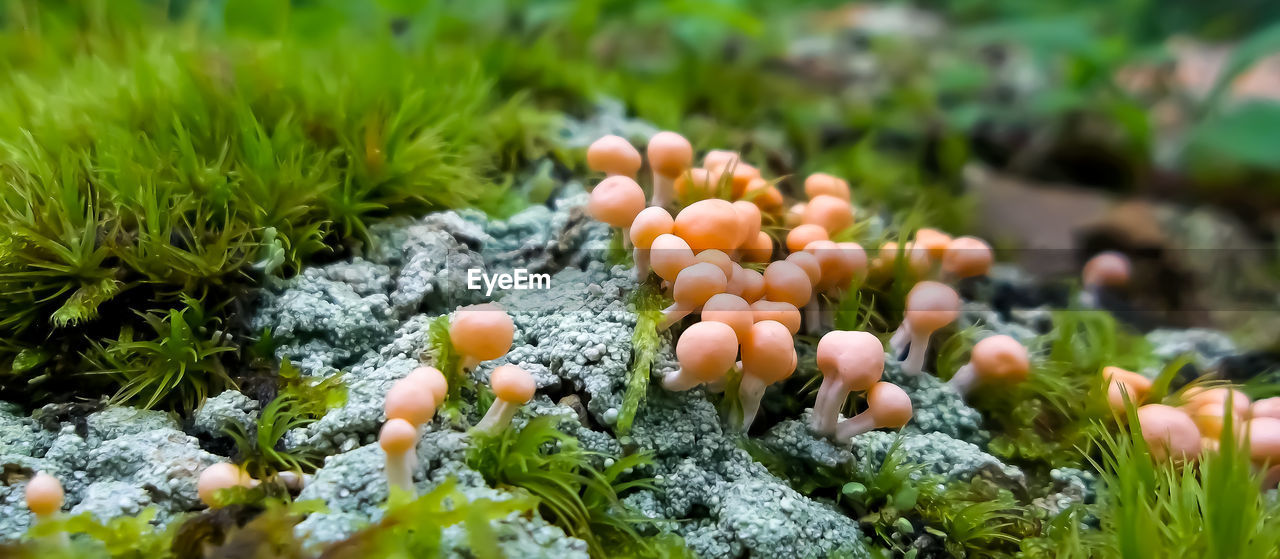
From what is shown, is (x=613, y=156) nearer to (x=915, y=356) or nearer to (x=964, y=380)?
(x=915, y=356)

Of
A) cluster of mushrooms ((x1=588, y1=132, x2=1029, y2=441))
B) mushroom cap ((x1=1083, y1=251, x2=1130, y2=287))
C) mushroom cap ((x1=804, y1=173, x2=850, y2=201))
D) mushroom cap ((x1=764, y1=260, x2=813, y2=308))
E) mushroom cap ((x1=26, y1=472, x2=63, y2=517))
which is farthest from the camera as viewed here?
Result: mushroom cap ((x1=1083, y1=251, x2=1130, y2=287))

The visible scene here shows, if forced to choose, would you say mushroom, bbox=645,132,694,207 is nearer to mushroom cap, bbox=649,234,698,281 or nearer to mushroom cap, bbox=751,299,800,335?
mushroom cap, bbox=649,234,698,281

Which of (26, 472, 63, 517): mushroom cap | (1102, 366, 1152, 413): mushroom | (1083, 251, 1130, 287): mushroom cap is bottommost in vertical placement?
(1083, 251, 1130, 287): mushroom cap

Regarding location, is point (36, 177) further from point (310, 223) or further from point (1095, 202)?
point (1095, 202)

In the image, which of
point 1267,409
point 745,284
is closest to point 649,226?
point 745,284

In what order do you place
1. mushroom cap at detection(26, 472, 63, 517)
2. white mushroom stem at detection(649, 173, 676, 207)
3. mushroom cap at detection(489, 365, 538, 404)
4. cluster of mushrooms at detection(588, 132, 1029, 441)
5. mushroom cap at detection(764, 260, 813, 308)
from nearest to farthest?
mushroom cap at detection(26, 472, 63, 517)
mushroom cap at detection(489, 365, 538, 404)
cluster of mushrooms at detection(588, 132, 1029, 441)
mushroom cap at detection(764, 260, 813, 308)
white mushroom stem at detection(649, 173, 676, 207)

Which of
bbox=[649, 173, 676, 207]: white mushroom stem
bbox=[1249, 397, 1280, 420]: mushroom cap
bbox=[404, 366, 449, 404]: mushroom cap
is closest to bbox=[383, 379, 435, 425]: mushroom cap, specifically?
bbox=[404, 366, 449, 404]: mushroom cap

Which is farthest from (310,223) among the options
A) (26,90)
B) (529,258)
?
(26,90)
